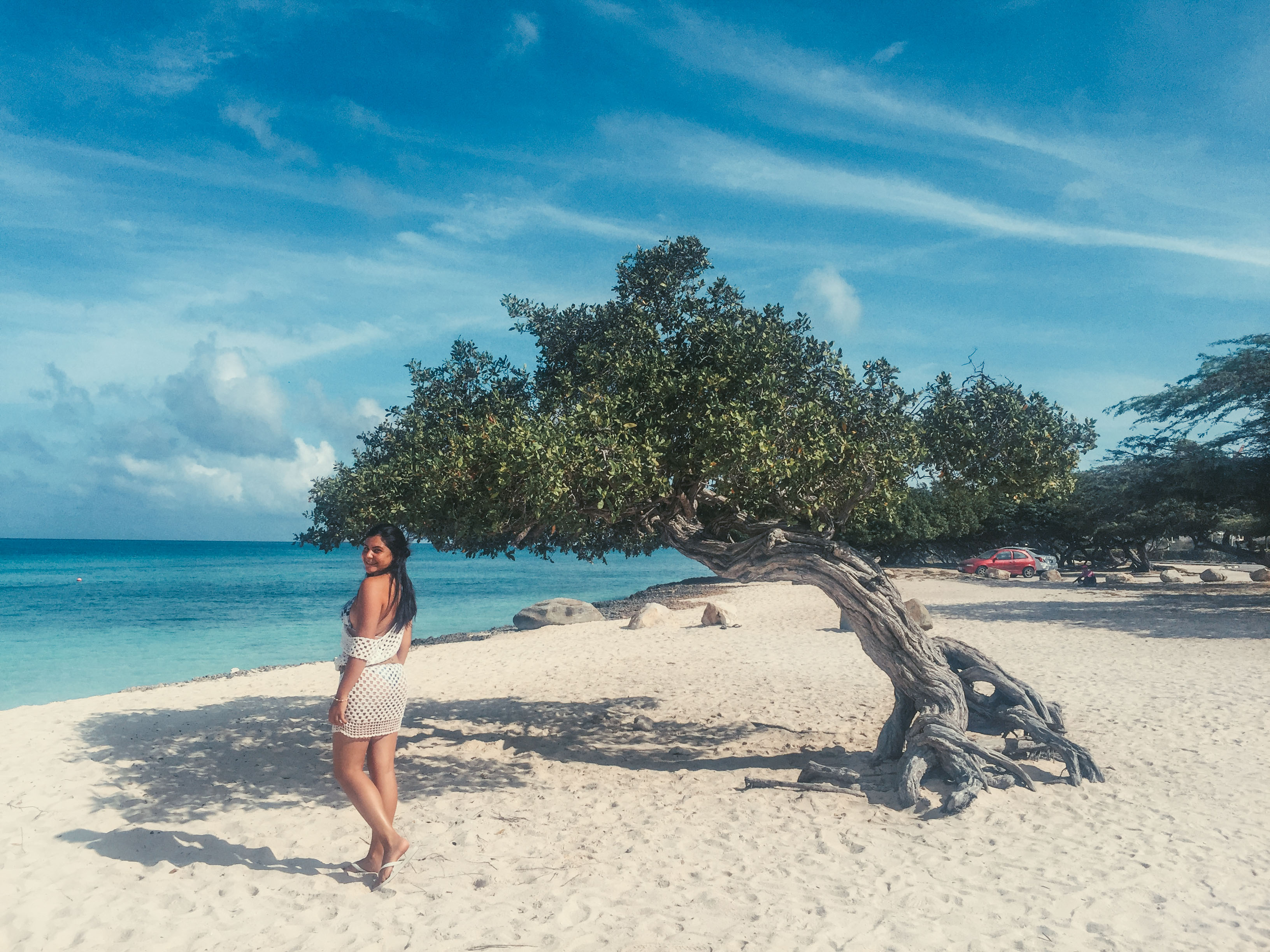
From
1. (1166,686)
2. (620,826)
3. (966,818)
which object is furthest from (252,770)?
(1166,686)

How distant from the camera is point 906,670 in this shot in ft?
28.2

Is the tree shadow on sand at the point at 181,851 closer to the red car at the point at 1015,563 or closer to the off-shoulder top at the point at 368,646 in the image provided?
the off-shoulder top at the point at 368,646

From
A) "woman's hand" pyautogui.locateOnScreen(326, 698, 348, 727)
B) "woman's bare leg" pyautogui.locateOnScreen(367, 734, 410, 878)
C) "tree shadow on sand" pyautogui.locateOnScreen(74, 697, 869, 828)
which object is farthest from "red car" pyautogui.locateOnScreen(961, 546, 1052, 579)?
"woman's hand" pyautogui.locateOnScreen(326, 698, 348, 727)

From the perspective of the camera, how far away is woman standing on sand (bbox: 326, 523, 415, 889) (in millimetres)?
5828

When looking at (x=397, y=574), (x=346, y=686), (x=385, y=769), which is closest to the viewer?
(x=346, y=686)

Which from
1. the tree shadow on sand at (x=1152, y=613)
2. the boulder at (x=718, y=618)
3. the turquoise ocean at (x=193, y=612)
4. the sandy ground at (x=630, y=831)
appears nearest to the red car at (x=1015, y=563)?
the tree shadow on sand at (x=1152, y=613)

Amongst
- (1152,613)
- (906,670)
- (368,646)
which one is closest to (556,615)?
(1152,613)

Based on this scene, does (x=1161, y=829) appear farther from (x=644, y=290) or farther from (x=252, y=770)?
(x=252, y=770)

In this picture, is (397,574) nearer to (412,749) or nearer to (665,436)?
(665,436)

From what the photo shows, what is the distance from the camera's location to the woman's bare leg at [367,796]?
595 cm

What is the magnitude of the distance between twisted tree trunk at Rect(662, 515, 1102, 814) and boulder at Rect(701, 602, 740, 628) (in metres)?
12.9

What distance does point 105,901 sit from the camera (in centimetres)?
604

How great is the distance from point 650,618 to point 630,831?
1569cm

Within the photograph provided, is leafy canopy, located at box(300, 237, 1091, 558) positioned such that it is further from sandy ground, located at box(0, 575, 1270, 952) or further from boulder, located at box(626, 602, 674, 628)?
boulder, located at box(626, 602, 674, 628)
